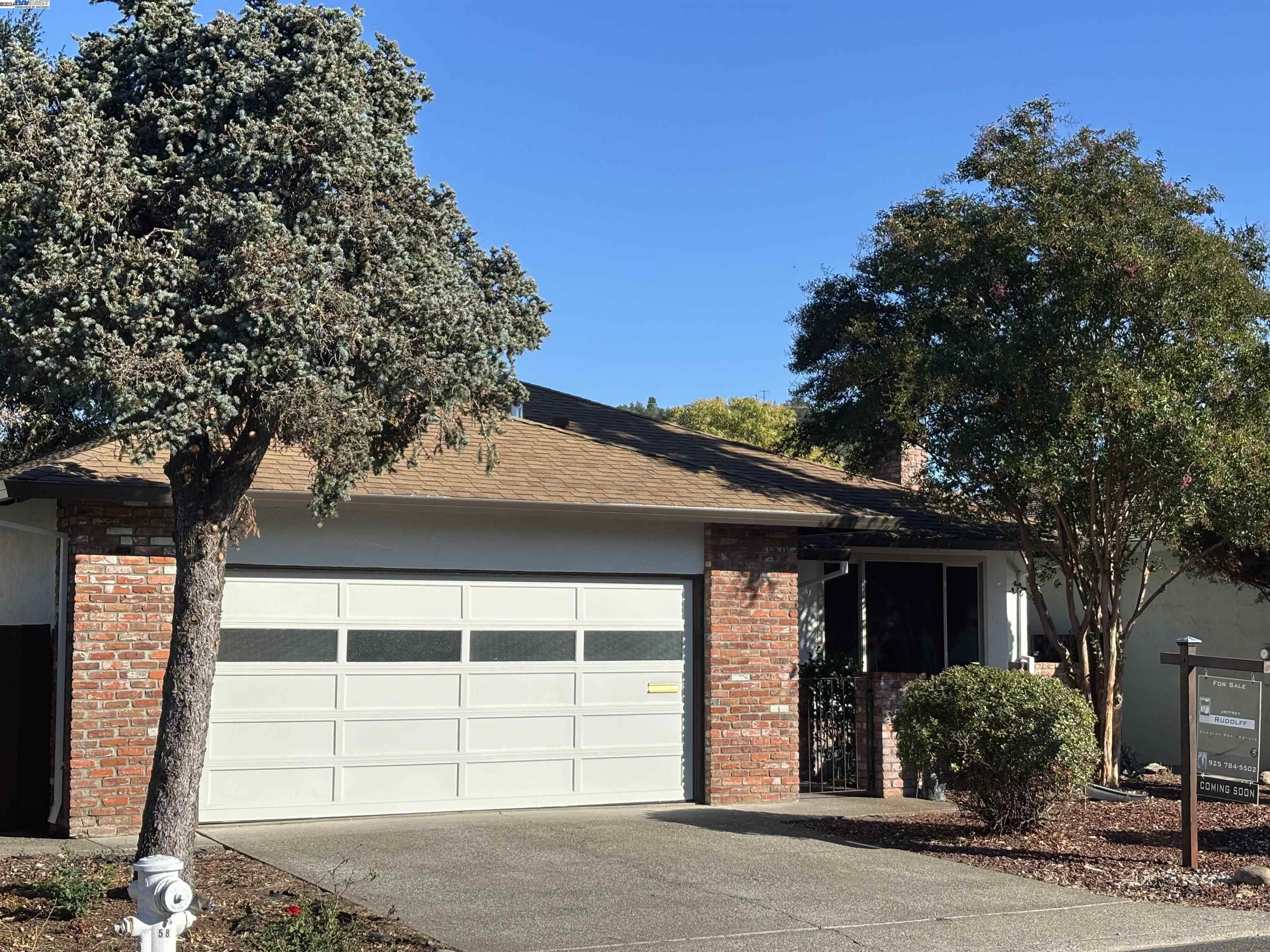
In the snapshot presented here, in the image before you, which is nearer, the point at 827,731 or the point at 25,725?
the point at 25,725

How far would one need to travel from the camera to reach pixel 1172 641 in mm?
18375

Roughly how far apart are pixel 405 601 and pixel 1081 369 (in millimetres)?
6827

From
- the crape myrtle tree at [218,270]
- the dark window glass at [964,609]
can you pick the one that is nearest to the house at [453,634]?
the dark window glass at [964,609]

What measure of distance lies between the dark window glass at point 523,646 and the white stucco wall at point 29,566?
3691 mm

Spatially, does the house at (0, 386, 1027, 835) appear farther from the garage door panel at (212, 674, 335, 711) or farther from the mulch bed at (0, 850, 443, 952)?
the mulch bed at (0, 850, 443, 952)

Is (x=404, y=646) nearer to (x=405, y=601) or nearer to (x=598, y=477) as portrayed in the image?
(x=405, y=601)

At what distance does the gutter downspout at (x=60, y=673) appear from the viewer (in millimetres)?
10891

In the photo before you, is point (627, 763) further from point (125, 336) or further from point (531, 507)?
point (125, 336)

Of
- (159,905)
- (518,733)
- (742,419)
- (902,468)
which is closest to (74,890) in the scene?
(159,905)

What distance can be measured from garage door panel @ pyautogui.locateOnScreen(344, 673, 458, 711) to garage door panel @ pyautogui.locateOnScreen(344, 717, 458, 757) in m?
0.14

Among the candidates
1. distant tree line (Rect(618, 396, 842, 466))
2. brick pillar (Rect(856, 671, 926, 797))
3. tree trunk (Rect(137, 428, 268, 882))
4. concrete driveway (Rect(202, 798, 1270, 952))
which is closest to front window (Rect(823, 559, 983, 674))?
brick pillar (Rect(856, 671, 926, 797))

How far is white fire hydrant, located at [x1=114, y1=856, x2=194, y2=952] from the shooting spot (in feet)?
18.8

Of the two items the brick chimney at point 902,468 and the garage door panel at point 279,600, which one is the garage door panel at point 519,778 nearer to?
the garage door panel at point 279,600

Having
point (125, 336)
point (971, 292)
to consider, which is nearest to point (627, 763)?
point (971, 292)
